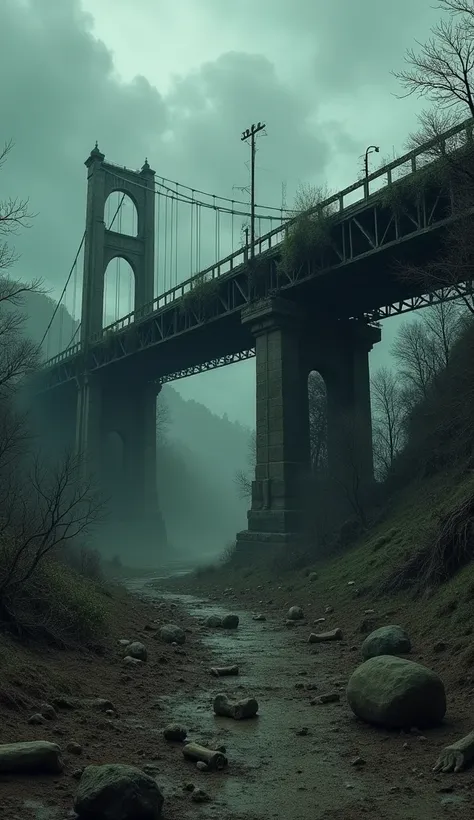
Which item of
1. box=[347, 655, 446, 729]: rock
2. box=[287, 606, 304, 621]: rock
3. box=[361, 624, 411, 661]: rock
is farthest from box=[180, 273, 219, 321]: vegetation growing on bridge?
box=[347, 655, 446, 729]: rock

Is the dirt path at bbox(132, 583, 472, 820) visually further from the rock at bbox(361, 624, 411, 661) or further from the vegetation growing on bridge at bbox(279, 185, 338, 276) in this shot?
the vegetation growing on bridge at bbox(279, 185, 338, 276)

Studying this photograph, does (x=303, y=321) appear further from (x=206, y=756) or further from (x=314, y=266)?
(x=206, y=756)

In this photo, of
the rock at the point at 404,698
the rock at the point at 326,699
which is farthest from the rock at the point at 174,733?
the rock at the point at 326,699

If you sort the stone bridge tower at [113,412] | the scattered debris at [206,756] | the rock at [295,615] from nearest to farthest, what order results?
the scattered debris at [206,756] < the rock at [295,615] < the stone bridge tower at [113,412]

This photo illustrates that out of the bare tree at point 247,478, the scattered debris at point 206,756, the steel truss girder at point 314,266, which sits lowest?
the scattered debris at point 206,756

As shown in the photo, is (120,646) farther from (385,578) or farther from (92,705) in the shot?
(385,578)

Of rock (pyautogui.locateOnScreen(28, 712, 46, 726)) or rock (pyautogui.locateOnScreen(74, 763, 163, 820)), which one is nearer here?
rock (pyautogui.locateOnScreen(74, 763, 163, 820))

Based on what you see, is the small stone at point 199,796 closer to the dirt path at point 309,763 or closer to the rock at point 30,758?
the dirt path at point 309,763
